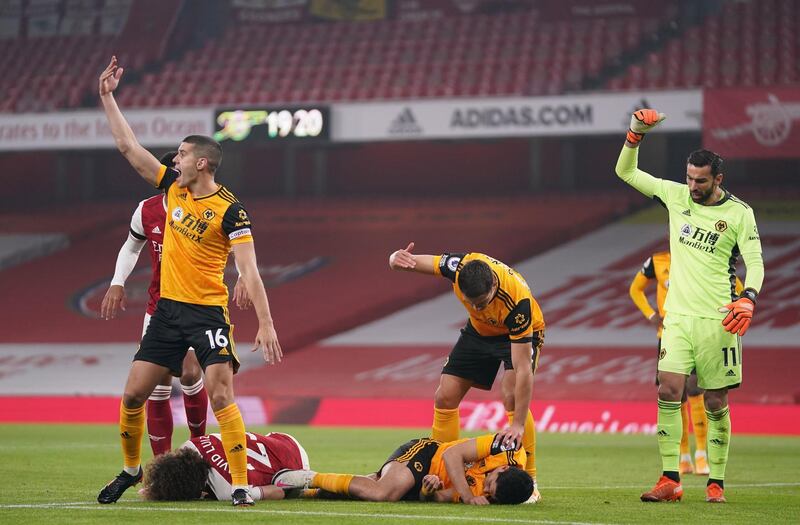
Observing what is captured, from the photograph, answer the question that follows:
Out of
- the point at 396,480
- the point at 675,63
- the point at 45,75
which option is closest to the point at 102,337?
the point at 45,75

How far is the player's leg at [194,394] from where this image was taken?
954 cm

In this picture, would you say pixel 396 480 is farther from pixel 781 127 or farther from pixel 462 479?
pixel 781 127

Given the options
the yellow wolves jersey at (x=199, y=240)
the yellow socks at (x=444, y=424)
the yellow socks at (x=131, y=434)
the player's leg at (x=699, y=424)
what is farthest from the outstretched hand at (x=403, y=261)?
the player's leg at (x=699, y=424)

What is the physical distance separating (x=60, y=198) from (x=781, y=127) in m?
17.6

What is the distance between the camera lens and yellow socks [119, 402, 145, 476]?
8352 mm

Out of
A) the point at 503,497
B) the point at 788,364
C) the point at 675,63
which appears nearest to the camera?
the point at 503,497

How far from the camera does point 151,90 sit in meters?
27.8

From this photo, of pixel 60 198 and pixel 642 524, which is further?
pixel 60 198

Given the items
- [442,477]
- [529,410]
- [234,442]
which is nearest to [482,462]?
[442,477]

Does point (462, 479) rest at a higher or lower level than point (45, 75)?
lower

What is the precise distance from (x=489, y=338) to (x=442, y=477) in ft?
3.60

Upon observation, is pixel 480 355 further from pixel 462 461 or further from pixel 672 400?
pixel 672 400

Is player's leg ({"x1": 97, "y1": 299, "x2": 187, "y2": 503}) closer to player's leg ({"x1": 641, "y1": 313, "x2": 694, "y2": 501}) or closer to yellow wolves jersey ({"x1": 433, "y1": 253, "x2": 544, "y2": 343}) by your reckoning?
yellow wolves jersey ({"x1": 433, "y1": 253, "x2": 544, "y2": 343})

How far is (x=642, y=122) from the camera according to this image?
8875 millimetres
